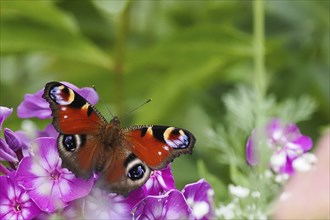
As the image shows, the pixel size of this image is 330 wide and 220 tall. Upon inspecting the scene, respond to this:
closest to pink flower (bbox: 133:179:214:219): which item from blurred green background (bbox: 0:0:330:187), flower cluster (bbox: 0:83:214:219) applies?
flower cluster (bbox: 0:83:214:219)

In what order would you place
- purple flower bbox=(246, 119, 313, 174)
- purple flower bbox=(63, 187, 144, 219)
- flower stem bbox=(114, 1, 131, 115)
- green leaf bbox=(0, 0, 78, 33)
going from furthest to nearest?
flower stem bbox=(114, 1, 131, 115), green leaf bbox=(0, 0, 78, 33), purple flower bbox=(246, 119, 313, 174), purple flower bbox=(63, 187, 144, 219)

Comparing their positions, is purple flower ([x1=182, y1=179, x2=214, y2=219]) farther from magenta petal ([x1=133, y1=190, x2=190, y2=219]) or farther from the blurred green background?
the blurred green background

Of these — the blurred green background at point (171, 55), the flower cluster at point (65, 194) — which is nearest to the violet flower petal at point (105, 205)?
the flower cluster at point (65, 194)

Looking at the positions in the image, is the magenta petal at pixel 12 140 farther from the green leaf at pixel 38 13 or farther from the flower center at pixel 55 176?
the green leaf at pixel 38 13

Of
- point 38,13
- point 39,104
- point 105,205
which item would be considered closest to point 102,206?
point 105,205

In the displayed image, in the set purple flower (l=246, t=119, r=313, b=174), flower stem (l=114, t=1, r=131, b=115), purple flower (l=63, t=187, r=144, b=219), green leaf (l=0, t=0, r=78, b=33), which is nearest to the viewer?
purple flower (l=63, t=187, r=144, b=219)

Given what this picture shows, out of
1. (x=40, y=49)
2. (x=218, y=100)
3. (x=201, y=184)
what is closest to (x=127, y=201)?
(x=201, y=184)
